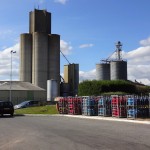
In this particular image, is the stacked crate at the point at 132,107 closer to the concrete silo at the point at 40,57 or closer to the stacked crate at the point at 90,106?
the stacked crate at the point at 90,106

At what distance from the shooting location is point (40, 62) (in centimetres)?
11006

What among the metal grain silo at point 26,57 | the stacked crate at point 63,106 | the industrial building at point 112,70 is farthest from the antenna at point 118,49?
the stacked crate at point 63,106

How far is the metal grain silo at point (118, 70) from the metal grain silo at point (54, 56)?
1757cm

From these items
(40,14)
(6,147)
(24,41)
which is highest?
(40,14)

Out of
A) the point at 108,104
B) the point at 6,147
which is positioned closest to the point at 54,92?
the point at 108,104

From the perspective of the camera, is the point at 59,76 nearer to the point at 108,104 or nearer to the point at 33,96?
the point at 33,96

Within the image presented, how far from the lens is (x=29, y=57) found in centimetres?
11225

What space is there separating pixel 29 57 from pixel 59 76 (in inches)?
388

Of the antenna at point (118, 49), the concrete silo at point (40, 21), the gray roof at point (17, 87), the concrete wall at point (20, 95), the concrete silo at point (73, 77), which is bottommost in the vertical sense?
the concrete wall at point (20, 95)

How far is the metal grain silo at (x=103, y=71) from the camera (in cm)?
10294

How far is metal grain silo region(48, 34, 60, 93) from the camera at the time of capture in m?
112

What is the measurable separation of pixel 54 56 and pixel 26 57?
777 cm

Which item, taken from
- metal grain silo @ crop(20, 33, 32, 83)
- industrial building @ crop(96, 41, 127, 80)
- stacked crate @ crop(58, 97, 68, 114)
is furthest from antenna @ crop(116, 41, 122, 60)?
stacked crate @ crop(58, 97, 68, 114)

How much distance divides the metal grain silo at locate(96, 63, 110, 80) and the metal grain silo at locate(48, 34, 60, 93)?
44.0 ft
